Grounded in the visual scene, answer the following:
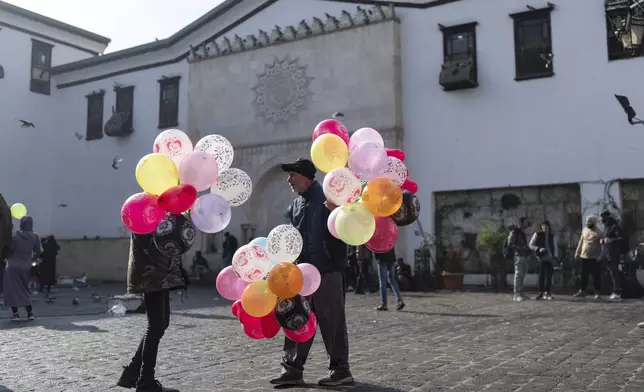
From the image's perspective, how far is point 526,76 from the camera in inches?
682

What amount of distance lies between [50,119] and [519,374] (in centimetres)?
2679

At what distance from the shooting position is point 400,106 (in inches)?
755

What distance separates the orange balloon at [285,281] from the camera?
4957mm

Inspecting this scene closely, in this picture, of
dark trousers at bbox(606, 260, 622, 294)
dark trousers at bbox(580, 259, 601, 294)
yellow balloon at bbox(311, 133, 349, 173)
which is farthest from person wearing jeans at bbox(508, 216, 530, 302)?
yellow balloon at bbox(311, 133, 349, 173)

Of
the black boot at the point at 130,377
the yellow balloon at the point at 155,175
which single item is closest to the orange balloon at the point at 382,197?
the yellow balloon at the point at 155,175

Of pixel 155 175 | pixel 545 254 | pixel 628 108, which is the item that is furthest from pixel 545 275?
pixel 155 175

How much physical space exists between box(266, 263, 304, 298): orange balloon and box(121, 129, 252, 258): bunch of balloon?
21.2 inches

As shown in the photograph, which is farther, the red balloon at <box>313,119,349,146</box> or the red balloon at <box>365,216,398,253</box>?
the red balloon at <box>313,119,349,146</box>

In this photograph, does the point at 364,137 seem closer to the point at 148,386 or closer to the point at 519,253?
the point at 148,386

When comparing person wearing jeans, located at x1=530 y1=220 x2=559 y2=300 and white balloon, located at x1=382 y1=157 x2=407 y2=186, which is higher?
white balloon, located at x1=382 y1=157 x2=407 y2=186

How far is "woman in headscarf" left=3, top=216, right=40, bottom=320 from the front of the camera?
11.1 metres

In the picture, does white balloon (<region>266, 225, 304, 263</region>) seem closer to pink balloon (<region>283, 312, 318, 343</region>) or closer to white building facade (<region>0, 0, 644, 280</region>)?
pink balloon (<region>283, 312, 318, 343</region>)

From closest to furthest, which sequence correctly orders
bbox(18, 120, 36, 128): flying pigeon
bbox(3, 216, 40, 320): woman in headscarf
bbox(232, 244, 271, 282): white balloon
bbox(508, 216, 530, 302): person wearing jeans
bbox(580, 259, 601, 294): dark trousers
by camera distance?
bbox(232, 244, 271, 282): white balloon
bbox(3, 216, 40, 320): woman in headscarf
bbox(508, 216, 530, 302): person wearing jeans
bbox(580, 259, 601, 294): dark trousers
bbox(18, 120, 36, 128): flying pigeon

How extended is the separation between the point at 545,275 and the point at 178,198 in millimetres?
11280
